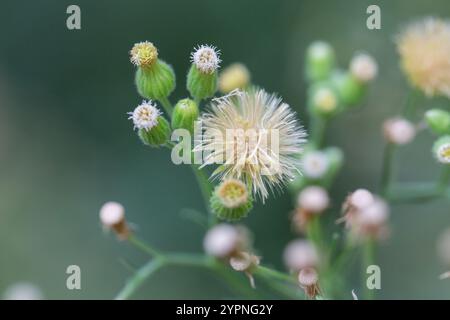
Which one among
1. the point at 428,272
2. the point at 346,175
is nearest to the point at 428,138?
the point at 346,175

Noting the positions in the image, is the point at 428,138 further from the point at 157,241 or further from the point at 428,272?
the point at 157,241

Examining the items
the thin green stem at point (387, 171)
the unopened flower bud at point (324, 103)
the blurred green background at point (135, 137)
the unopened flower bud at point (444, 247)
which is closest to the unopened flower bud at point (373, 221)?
the thin green stem at point (387, 171)

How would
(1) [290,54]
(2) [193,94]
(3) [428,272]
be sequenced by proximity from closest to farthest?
1. (2) [193,94]
2. (3) [428,272]
3. (1) [290,54]

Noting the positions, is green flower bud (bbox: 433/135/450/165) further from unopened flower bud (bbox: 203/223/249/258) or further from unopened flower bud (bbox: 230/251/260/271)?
unopened flower bud (bbox: 203/223/249/258)

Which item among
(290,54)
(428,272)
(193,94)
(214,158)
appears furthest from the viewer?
(290,54)

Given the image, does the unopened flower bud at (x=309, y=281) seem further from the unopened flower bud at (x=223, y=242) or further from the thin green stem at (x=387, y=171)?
the thin green stem at (x=387, y=171)
